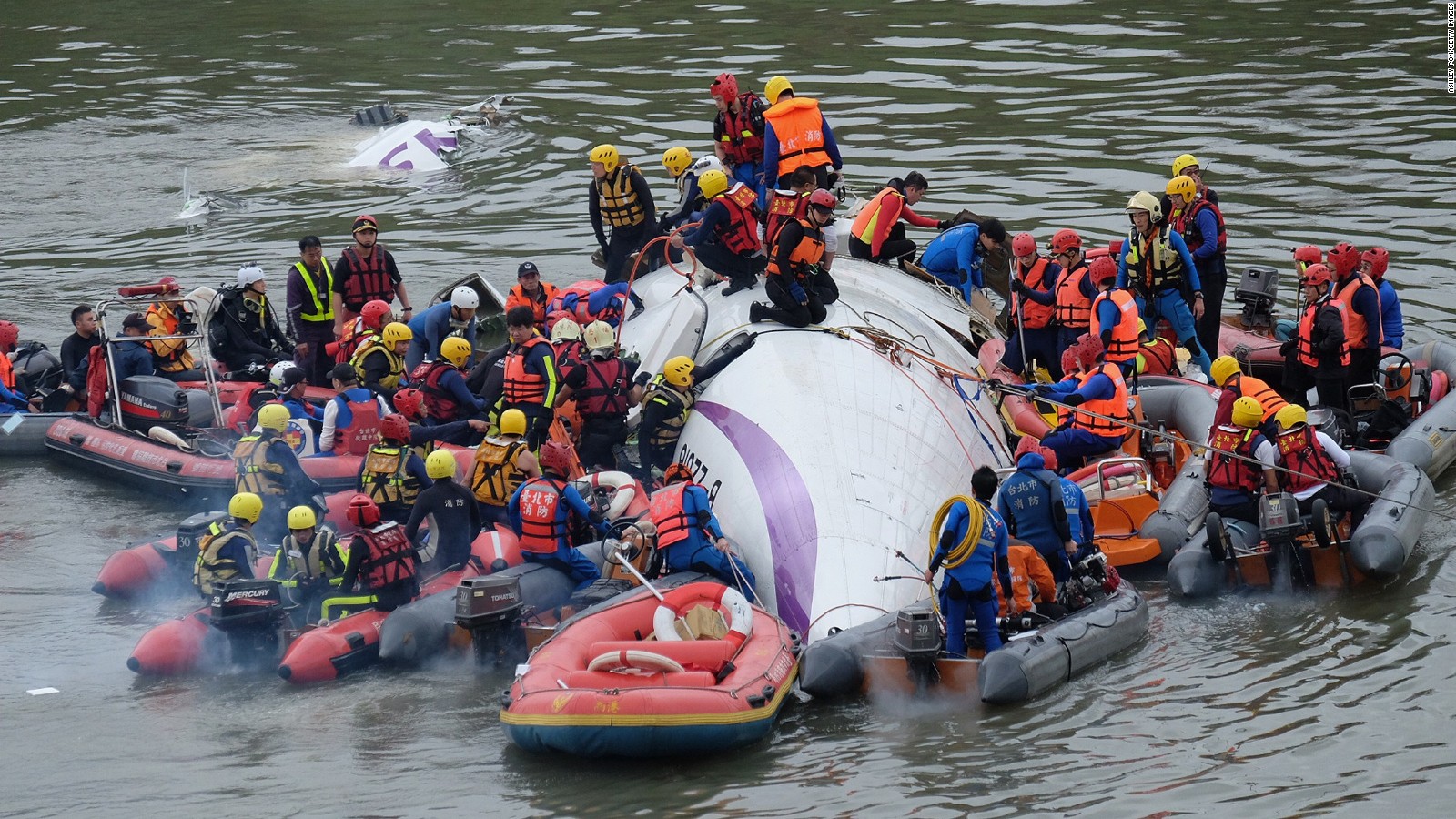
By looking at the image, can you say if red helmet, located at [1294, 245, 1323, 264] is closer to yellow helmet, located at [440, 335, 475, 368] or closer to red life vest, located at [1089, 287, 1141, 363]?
red life vest, located at [1089, 287, 1141, 363]

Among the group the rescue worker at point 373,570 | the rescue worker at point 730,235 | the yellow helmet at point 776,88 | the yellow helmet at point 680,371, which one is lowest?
the rescue worker at point 373,570

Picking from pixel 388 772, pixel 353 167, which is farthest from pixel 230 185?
pixel 388 772

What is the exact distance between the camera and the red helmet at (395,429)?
11.2 metres

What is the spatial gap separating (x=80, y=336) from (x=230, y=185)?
8865 mm

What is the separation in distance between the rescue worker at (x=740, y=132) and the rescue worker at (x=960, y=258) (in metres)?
1.81

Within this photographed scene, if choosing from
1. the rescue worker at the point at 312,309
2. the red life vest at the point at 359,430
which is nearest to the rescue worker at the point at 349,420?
the red life vest at the point at 359,430

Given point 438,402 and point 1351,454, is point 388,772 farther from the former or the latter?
point 1351,454

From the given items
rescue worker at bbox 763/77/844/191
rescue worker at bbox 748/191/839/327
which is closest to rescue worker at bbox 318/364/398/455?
rescue worker at bbox 748/191/839/327

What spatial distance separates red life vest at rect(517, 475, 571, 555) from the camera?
10250 mm

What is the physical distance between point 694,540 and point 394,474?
242cm

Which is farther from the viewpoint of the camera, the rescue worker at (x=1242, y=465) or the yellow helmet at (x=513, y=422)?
the yellow helmet at (x=513, y=422)

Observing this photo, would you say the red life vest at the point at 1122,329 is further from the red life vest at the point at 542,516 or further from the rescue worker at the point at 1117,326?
the red life vest at the point at 542,516

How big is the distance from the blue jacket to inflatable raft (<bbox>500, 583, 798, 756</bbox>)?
210 inches

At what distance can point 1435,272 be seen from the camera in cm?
1722
